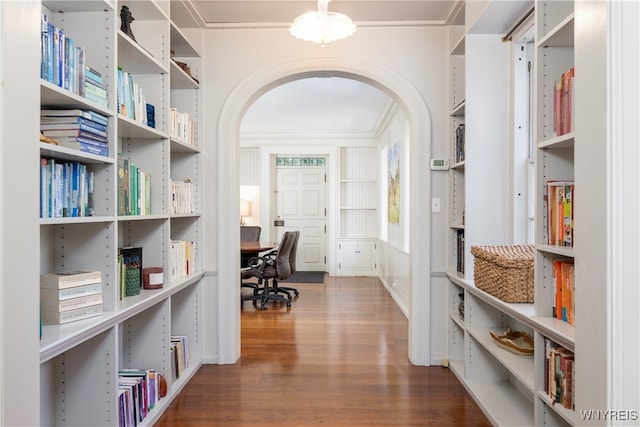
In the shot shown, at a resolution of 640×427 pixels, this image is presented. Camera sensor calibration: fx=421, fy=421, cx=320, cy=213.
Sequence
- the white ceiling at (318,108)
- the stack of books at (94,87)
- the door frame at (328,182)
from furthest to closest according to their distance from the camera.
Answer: the door frame at (328,182)
the white ceiling at (318,108)
the stack of books at (94,87)

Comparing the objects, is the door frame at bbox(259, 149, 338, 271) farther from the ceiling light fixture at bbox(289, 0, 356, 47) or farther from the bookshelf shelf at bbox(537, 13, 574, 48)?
the bookshelf shelf at bbox(537, 13, 574, 48)

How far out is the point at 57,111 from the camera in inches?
68.1

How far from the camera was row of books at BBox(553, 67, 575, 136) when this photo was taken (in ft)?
5.70

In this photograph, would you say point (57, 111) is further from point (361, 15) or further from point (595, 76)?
point (361, 15)

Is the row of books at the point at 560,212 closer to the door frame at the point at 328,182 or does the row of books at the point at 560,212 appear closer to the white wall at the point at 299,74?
the white wall at the point at 299,74

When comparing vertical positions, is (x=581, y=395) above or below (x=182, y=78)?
below

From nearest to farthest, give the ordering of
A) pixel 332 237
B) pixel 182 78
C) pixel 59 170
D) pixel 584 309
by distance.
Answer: pixel 584 309
pixel 59 170
pixel 182 78
pixel 332 237

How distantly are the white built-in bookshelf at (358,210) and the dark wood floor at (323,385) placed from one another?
3.34m

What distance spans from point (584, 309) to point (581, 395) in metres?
0.29

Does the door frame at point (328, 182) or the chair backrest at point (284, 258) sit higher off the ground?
the door frame at point (328, 182)

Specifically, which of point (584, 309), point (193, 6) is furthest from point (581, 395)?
point (193, 6)

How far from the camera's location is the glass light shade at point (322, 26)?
2.34 meters

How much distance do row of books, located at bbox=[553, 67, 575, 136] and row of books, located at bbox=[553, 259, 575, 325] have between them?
1.86 ft

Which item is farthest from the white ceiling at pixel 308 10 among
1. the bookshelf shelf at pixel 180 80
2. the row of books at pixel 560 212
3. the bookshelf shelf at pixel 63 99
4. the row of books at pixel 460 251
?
the row of books at pixel 560 212
